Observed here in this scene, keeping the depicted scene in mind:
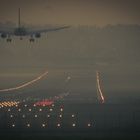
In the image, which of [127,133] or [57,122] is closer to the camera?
[127,133]

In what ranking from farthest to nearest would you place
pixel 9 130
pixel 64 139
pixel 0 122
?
pixel 0 122 < pixel 9 130 < pixel 64 139

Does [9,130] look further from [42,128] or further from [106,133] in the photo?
[106,133]

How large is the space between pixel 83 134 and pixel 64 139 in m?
8.20

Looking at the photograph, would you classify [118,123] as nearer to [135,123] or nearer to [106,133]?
[135,123]

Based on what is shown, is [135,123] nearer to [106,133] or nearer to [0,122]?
[106,133]

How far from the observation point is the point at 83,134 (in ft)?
585

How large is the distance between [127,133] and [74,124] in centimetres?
1769

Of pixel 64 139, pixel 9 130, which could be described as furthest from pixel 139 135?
pixel 9 130

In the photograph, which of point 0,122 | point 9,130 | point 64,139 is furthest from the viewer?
point 0,122

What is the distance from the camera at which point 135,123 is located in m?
196

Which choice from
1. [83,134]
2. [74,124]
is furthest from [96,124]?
[83,134]

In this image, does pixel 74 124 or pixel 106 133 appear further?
pixel 74 124

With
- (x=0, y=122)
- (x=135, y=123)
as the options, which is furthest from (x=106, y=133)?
(x=0, y=122)

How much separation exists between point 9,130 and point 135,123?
29.4 m
